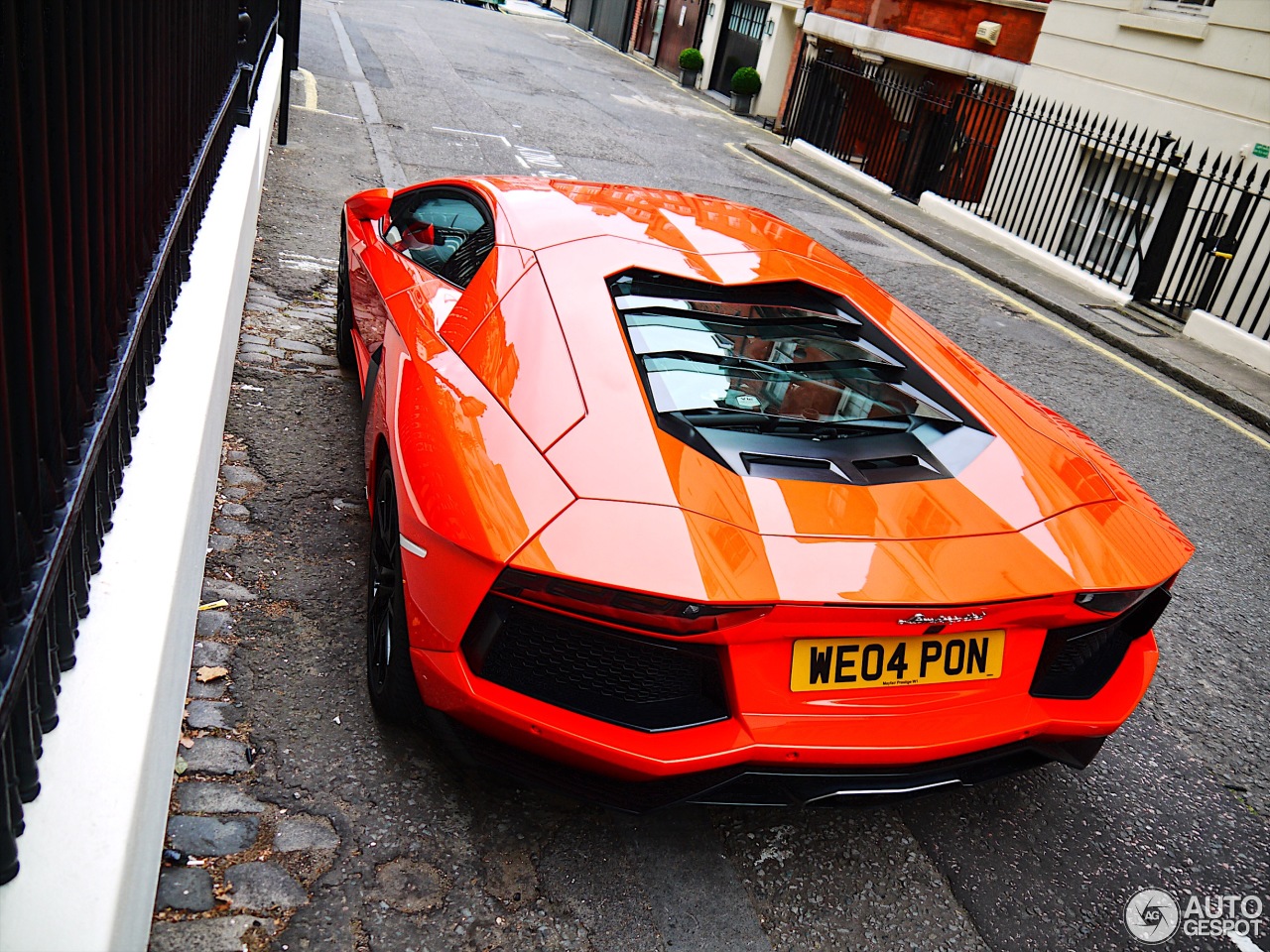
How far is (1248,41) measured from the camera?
508 inches

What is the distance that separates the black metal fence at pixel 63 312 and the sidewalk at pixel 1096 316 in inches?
321

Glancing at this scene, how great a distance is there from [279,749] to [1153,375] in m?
8.40

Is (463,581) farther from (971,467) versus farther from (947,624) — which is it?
(971,467)

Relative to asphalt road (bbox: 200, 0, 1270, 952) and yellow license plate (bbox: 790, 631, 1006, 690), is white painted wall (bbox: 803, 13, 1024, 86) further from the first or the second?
yellow license plate (bbox: 790, 631, 1006, 690)

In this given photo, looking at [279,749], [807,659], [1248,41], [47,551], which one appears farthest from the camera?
[1248,41]

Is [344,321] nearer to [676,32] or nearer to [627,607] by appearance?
[627,607]

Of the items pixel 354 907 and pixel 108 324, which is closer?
pixel 354 907

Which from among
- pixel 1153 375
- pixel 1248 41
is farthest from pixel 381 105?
pixel 1248 41

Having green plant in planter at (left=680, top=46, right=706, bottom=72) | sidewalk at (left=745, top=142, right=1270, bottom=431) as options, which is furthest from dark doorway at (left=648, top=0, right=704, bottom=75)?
sidewalk at (left=745, top=142, right=1270, bottom=431)

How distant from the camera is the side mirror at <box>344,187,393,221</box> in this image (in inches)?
191

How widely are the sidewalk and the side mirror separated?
691cm

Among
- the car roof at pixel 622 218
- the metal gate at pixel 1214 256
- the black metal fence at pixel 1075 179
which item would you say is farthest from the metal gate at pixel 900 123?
the car roof at pixel 622 218

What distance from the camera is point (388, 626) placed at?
2.92m

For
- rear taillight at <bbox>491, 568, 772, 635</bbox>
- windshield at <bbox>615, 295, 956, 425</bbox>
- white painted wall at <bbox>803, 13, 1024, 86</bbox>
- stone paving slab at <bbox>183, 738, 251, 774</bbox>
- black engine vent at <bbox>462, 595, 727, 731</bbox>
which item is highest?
white painted wall at <bbox>803, 13, 1024, 86</bbox>
